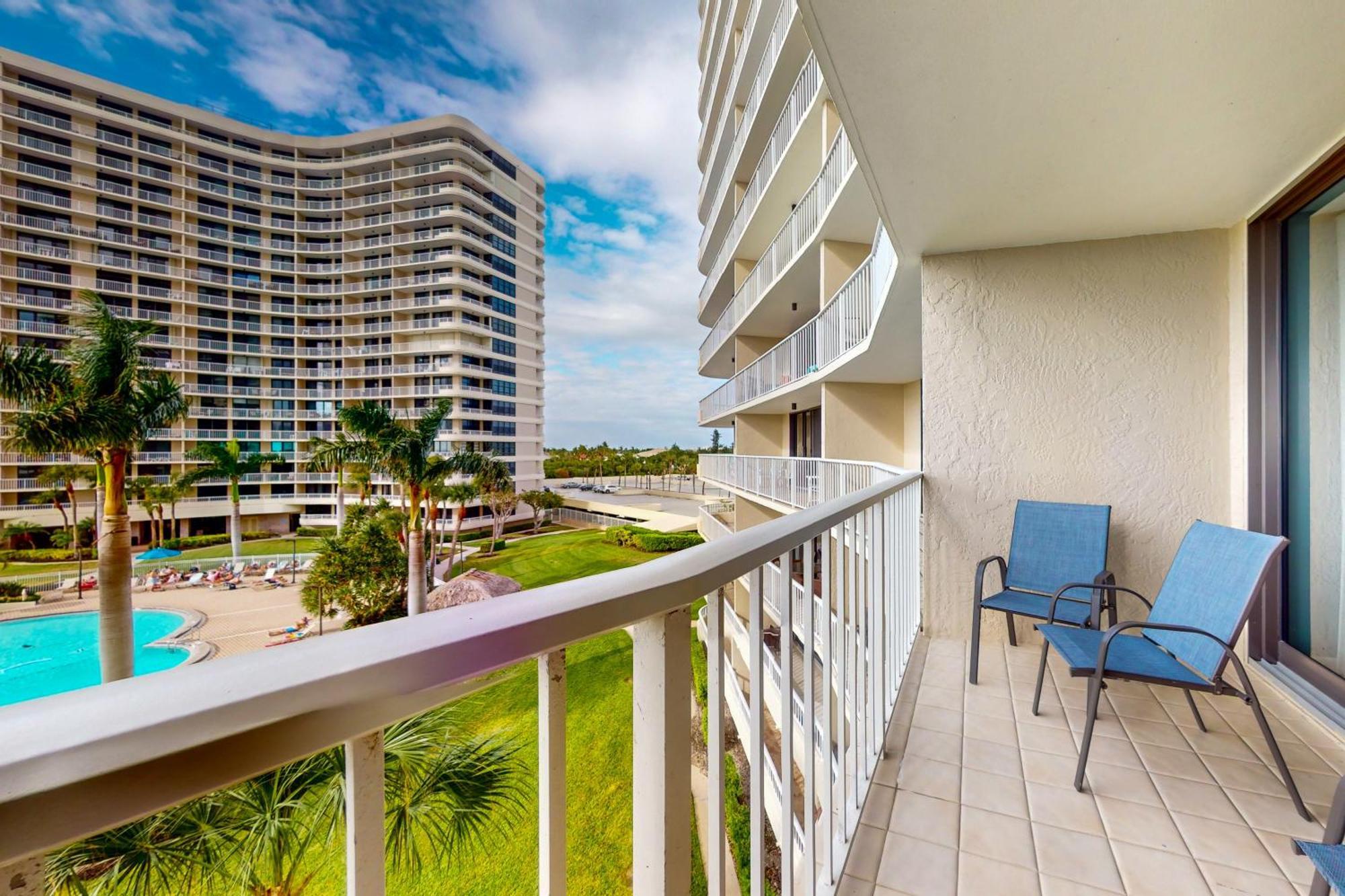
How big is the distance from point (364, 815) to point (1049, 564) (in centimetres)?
383

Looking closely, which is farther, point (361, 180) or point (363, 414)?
point (361, 180)

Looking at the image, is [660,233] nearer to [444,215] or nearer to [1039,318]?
[444,215]

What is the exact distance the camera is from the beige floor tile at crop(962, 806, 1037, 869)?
1708 millimetres

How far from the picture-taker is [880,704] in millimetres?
2184

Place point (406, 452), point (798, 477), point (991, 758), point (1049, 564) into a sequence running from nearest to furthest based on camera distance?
point (991, 758) → point (1049, 564) → point (798, 477) → point (406, 452)

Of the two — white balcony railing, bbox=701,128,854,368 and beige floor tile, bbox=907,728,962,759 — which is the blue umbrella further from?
beige floor tile, bbox=907,728,962,759

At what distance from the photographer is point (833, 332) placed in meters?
7.06

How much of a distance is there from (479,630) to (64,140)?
50196mm

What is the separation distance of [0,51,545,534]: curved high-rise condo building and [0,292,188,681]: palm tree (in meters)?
22.0

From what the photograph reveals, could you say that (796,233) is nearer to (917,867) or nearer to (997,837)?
(997,837)

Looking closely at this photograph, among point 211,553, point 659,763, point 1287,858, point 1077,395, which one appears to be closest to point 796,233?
point 1077,395

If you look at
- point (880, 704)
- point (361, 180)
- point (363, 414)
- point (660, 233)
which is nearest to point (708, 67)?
point (660, 233)

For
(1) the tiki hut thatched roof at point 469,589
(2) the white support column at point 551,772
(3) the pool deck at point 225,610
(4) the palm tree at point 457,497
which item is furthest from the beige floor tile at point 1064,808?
(4) the palm tree at point 457,497

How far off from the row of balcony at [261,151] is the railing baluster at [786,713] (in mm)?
42158
